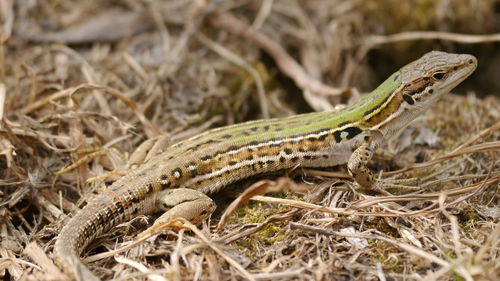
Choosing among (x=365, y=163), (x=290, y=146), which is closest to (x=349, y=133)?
(x=365, y=163)

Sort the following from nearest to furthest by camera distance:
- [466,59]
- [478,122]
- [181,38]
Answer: [466,59]
[478,122]
[181,38]

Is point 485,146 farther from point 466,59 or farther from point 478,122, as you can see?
point 478,122

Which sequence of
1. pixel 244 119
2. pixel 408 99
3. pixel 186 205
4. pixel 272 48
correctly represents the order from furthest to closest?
pixel 272 48
pixel 244 119
pixel 408 99
pixel 186 205

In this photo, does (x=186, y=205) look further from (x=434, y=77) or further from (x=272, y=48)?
(x=272, y=48)

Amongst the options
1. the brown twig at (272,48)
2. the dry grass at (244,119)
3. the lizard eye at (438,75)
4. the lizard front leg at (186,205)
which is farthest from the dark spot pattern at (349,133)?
the brown twig at (272,48)

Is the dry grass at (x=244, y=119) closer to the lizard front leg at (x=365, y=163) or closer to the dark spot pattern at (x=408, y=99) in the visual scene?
the lizard front leg at (x=365, y=163)

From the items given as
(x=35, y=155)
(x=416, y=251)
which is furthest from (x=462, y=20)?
(x=35, y=155)

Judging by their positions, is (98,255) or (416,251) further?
(98,255)
